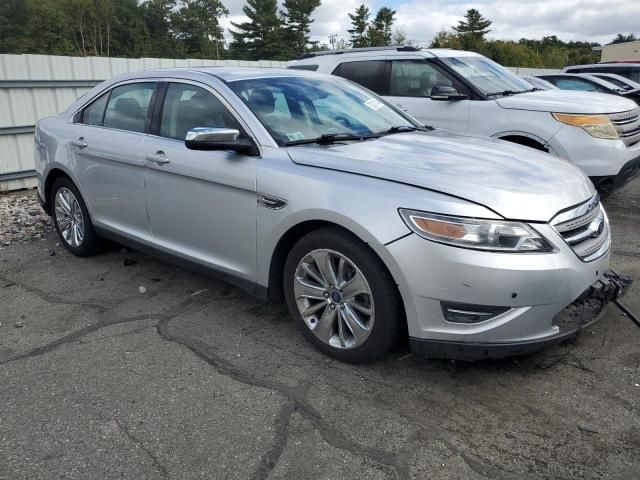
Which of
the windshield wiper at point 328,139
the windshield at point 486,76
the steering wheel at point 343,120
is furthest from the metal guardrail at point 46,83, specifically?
the windshield wiper at point 328,139

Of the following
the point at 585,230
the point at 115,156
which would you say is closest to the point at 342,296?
the point at 585,230

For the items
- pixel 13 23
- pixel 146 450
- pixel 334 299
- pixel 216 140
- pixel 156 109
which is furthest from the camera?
pixel 13 23

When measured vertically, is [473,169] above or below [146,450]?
above

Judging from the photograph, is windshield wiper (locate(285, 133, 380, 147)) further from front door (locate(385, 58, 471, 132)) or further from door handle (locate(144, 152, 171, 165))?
front door (locate(385, 58, 471, 132))

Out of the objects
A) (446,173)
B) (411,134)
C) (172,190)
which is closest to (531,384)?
(446,173)

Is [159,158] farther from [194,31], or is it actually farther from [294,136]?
[194,31]

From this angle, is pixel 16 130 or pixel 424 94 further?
pixel 16 130

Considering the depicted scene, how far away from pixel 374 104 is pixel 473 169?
1.57 m

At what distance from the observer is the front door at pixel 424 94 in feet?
22.3

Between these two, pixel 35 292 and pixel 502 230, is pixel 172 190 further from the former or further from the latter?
pixel 502 230

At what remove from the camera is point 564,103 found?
6309 millimetres

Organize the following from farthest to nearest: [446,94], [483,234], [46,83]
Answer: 1. [46,83]
2. [446,94]
3. [483,234]

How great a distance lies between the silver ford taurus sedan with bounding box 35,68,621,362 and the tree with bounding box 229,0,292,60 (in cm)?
6886

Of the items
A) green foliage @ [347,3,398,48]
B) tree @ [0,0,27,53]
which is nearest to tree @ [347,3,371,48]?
green foliage @ [347,3,398,48]
